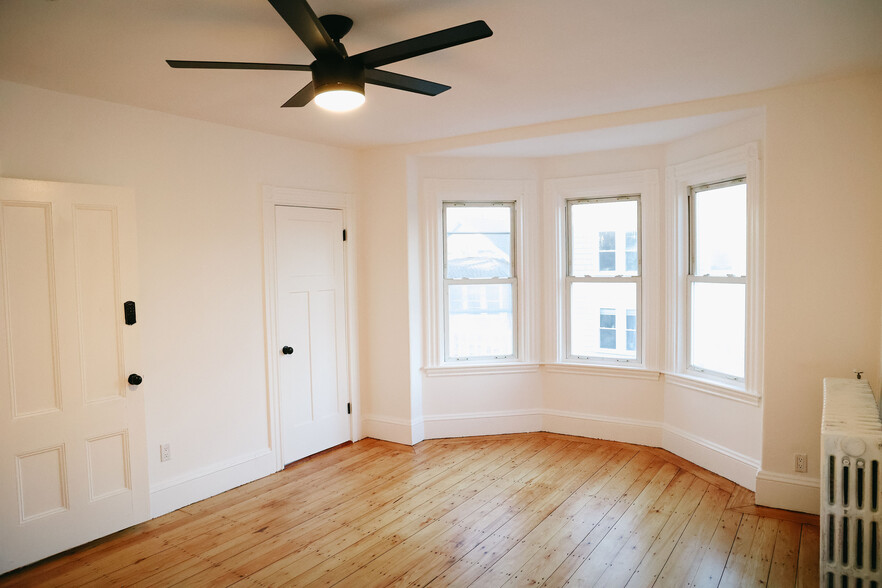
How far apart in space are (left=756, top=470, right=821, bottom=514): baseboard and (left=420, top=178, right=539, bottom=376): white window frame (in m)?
1.98

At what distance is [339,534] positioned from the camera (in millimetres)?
3152

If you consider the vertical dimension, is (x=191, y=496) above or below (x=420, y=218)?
below

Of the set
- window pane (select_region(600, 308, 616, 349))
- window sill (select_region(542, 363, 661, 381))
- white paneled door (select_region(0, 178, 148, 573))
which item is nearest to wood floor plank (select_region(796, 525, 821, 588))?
window sill (select_region(542, 363, 661, 381))

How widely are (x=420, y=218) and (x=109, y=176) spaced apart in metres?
2.35

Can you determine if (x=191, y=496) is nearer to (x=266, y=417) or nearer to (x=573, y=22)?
(x=266, y=417)

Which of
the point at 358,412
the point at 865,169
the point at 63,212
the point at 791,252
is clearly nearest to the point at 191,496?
the point at 358,412

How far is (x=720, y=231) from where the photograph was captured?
3928mm

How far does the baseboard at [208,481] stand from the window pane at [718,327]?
336 cm

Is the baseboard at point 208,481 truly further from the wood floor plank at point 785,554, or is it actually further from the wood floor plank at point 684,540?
the wood floor plank at point 785,554

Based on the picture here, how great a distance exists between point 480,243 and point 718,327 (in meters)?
2.03

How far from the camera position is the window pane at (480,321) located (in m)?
4.88

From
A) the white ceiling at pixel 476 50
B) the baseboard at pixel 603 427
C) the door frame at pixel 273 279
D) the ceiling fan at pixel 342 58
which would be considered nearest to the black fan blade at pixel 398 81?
the ceiling fan at pixel 342 58

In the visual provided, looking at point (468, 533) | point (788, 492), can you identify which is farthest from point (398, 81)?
point (788, 492)

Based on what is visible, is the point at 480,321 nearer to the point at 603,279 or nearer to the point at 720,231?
the point at 603,279
